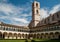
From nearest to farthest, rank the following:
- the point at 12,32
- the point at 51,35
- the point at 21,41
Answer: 1. the point at 21,41
2. the point at 51,35
3. the point at 12,32

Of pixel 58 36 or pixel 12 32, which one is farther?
pixel 12 32

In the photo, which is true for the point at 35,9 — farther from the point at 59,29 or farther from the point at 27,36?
the point at 59,29

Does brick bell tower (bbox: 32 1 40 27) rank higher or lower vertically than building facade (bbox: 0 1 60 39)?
higher

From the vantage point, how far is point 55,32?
132 ft

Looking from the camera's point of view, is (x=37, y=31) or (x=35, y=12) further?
(x=35, y=12)

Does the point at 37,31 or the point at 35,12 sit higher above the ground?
the point at 35,12

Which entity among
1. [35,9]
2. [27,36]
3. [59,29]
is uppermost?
[35,9]

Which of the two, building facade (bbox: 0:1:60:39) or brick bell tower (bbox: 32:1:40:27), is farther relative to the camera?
brick bell tower (bbox: 32:1:40:27)

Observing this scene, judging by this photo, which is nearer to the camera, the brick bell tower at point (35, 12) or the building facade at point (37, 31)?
the building facade at point (37, 31)

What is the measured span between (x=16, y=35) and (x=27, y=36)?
5.52 m

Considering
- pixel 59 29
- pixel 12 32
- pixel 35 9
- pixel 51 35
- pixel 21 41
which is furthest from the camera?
pixel 35 9

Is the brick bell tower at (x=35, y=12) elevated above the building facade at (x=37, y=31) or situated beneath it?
elevated above

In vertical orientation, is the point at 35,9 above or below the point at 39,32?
above

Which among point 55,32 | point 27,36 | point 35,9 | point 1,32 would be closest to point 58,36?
point 55,32
